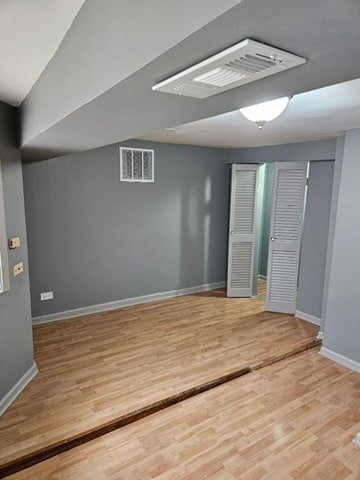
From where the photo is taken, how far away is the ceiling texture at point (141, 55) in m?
0.60

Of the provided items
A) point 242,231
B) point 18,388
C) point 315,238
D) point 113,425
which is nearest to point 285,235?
point 315,238

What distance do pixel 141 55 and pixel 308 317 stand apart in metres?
4.24

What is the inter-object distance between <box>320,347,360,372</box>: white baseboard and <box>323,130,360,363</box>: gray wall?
0.11ft

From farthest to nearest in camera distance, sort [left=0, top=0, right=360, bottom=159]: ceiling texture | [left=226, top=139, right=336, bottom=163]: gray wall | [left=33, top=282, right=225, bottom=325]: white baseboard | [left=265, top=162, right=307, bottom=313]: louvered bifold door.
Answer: [left=265, top=162, right=307, bottom=313]: louvered bifold door
[left=33, top=282, right=225, bottom=325]: white baseboard
[left=226, top=139, right=336, bottom=163]: gray wall
[left=0, top=0, right=360, bottom=159]: ceiling texture

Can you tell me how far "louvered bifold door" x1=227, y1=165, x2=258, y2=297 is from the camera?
193 inches

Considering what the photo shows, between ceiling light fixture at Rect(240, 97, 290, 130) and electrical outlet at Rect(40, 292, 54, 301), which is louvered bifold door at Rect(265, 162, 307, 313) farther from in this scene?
electrical outlet at Rect(40, 292, 54, 301)

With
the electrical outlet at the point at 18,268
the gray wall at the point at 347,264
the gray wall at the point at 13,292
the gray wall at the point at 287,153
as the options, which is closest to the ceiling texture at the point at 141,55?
the gray wall at the point at 13,292

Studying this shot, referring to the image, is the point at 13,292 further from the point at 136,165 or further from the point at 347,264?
the point at 347,264

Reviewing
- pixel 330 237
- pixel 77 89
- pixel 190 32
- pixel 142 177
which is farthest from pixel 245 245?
pixel 190 32

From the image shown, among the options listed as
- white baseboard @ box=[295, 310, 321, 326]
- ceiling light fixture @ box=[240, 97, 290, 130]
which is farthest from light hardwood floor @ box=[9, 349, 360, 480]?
ceiling light fixture @ box=[240, 97, 290, 130]

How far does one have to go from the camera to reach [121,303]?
4637 mm

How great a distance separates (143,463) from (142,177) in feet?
11.1

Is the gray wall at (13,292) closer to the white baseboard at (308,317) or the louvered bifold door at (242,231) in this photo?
the louvered bifold door at (242,231)

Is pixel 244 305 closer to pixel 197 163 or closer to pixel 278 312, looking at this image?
pixel 278 312
